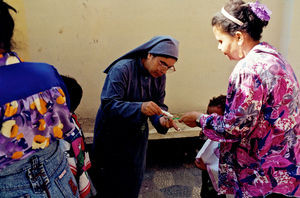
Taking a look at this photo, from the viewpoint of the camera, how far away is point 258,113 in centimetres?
163

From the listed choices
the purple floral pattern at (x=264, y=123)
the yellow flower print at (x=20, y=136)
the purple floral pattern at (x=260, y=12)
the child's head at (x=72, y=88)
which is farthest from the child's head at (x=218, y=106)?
the yellow flower print at (x=20, y=136)

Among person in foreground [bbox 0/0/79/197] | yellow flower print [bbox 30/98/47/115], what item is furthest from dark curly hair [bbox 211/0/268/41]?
yellow flower print [bbox 30/98/47/115]

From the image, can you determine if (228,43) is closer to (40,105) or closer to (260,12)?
(260,12)

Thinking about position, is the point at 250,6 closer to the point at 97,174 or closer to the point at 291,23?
the point at 97,174

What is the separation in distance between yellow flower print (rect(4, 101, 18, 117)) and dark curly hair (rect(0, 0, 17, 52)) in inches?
10.5

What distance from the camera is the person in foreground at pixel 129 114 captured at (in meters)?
2.29

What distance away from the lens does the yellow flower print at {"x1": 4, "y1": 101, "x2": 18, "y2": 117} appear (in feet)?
3.83

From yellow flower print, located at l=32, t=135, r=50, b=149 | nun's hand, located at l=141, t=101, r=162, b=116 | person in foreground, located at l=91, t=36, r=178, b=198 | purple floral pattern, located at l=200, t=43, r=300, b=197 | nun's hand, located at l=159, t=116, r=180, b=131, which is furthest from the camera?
nun's hand, located at l=159, t=116, r=180, b=131

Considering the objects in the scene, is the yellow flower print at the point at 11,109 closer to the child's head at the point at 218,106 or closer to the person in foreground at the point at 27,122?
the person in foreground at the point at 27,122

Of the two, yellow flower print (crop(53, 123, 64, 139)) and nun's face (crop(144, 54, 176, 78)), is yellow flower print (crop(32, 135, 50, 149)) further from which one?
nun's face (crop(144, 54, 176, 78))

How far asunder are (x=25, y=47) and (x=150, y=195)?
2.73 metres

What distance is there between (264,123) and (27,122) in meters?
1.36

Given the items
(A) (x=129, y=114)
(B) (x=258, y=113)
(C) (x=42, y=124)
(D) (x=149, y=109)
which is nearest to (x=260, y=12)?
(B) (x=258, y=113)

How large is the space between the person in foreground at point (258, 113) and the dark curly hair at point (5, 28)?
1279 mm
